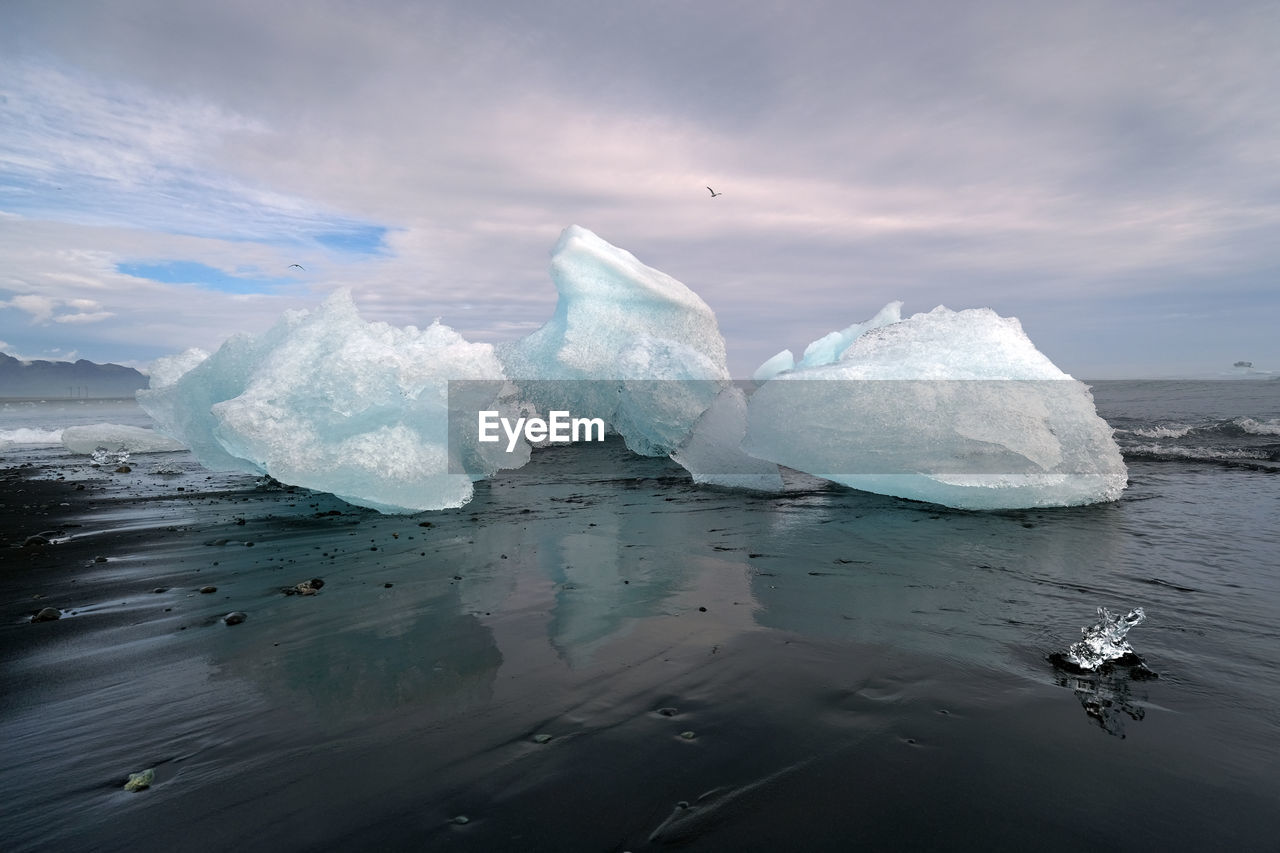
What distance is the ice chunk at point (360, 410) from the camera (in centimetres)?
811

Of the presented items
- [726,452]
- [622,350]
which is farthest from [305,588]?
[622,350]

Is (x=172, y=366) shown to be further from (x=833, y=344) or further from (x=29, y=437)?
(x=833, y=344)

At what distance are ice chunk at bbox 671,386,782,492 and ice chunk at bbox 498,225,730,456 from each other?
3355mm

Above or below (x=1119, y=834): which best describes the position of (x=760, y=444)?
above

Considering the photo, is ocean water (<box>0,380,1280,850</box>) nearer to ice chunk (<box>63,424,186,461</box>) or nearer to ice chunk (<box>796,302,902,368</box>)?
ice chunk (<box>63,424,186,461</box>)

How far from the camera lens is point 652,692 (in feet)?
10.8

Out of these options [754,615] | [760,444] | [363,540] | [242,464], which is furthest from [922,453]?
[242,464]

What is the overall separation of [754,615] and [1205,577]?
367 centimetres

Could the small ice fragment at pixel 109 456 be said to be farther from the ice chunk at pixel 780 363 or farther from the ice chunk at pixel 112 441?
the ice chunk at pixel 780 363

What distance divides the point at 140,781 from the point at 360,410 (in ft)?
21.4

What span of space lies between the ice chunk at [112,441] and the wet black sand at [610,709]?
14735mm

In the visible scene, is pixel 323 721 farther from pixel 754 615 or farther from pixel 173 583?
pixel 173 583

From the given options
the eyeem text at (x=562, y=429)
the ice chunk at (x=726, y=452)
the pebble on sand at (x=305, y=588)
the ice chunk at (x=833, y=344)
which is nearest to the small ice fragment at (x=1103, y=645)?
the pebble on sand at (x=305, y=588)

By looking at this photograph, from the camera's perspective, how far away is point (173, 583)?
18.5ft
